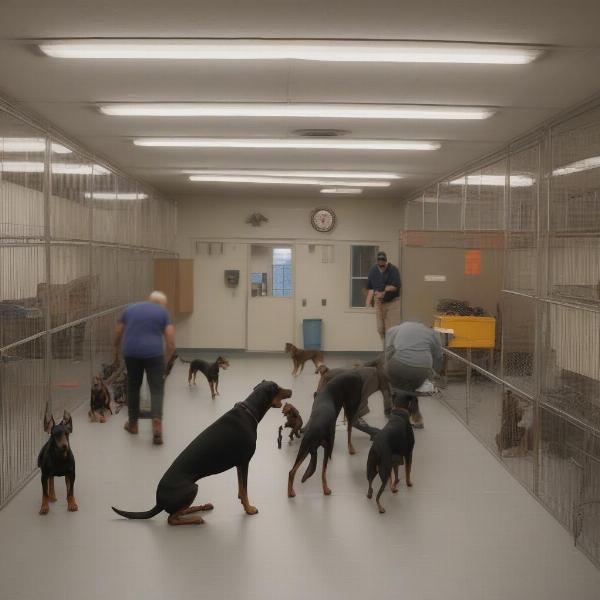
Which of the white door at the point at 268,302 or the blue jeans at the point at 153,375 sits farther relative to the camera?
the white door at the point at 268,302

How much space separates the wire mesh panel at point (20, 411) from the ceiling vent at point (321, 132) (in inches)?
107

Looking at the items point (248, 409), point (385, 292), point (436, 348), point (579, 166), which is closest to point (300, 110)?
point (579, 166)

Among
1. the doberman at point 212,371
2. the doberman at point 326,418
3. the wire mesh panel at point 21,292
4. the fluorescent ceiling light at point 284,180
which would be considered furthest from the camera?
the fluorescent ceiling light at point 284,180

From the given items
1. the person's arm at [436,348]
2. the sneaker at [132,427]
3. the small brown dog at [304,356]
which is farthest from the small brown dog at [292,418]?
the small brown dog at [304,356]

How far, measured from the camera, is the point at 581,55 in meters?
3.60

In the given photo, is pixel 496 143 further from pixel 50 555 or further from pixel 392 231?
pixel 392 231

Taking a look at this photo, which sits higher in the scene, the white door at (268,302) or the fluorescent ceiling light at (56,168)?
the fluorescent ceiling light at (56,168)

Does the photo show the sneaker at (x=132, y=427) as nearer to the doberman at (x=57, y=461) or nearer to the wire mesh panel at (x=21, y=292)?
the wire mesh panel at (x=21, y=292)

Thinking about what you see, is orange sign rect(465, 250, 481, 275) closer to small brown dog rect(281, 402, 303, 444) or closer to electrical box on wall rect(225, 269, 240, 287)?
small brown dog rect(281, 402, 303, 444)

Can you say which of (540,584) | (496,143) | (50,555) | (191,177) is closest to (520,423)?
(540,584)

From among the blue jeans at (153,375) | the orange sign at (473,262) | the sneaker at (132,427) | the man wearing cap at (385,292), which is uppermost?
the orange sign at (473,262)

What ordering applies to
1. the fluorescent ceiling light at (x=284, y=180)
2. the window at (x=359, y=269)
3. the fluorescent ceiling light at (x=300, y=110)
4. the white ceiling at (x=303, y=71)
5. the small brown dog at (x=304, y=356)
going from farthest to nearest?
the window at (x=359, y=269) < the small brown dog at (x=304, y=356) < the fluorescent ceiling light at (x=284, y=180) < the fluorescent ceiling light at (x=300, y=110) < the white ceiling at (x=303, y=71)

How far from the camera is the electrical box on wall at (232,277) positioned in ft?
39.8

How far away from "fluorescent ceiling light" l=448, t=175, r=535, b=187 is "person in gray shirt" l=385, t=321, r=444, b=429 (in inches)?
57.5
